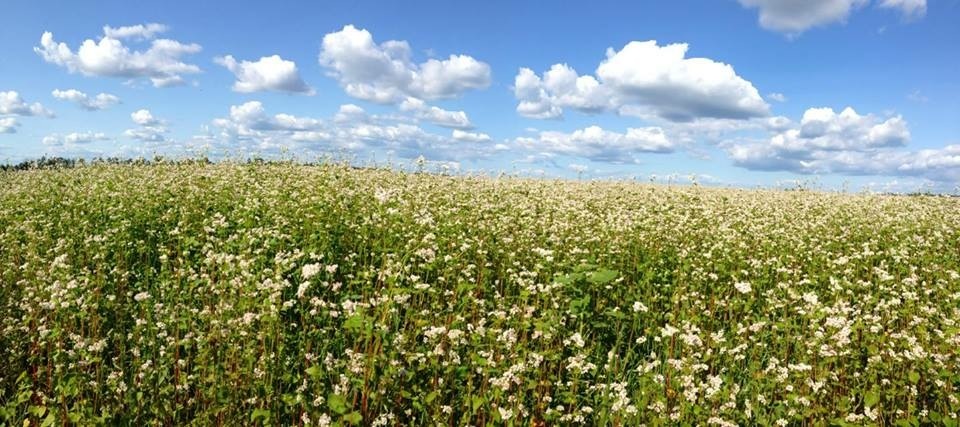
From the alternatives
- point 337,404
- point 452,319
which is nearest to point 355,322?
point 337,404

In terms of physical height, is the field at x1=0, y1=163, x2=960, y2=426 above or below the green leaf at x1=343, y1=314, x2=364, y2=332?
below

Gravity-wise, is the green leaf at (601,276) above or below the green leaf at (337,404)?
above

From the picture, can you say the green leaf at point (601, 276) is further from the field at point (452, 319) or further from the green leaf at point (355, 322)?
the green leaf at point (355, 322)

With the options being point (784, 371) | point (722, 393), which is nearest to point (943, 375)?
point (784, 371)

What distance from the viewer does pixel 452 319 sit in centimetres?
618

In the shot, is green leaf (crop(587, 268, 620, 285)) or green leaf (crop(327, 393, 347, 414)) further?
green leaf (crop(587, 268, 620, 285))

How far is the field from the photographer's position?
4.57 metres

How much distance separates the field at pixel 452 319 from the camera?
457 centimetres

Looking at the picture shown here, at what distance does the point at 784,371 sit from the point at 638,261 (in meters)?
4.66

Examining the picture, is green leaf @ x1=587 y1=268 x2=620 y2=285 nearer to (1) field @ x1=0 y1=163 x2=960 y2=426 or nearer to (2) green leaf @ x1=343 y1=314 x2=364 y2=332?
(1) field @ x1=0 y1=163 x2=960 y2=426

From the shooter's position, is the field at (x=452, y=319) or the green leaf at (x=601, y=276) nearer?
the field at (x=452, y=319)

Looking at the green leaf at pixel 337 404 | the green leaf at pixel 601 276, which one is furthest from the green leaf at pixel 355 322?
the green leaf at pixel 601 276

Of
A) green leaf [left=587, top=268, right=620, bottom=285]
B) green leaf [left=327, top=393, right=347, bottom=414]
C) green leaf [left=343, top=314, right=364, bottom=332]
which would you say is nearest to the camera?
green leaf [left=327, top=393, right=347, bottom=414]

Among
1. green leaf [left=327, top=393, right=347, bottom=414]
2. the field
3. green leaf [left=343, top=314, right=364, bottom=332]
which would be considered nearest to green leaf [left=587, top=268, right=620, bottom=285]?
Answer: the field
